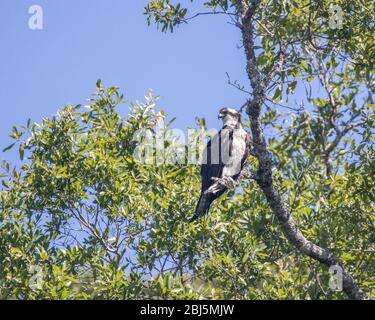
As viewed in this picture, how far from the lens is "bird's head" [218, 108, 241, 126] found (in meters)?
13.8

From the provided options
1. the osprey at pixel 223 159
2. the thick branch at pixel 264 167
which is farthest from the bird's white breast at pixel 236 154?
the thick branch at pixel 264 167

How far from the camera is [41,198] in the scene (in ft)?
41.9

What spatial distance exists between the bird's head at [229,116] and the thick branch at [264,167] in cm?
264

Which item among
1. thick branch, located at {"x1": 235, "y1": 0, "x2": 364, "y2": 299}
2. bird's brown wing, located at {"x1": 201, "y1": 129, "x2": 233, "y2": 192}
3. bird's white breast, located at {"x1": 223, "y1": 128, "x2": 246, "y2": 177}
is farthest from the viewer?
bird's white breast, located at {"x1": 223, "y1": 128, "x2": 246, "y2": 177}

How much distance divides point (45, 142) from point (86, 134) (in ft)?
2.10

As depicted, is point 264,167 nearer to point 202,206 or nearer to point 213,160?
point 202,206

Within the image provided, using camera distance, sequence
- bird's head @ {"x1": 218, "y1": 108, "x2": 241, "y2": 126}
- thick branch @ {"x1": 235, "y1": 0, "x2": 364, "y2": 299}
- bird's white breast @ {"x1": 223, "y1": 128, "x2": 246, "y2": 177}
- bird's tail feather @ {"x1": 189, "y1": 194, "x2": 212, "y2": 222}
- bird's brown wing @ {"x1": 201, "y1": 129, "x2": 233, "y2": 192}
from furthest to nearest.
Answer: bird's head @ {"x1": 218, "y1": 108, "x2": 241, "y2": 126}, bird's white breast @ {"x1": 223, "y1": 128, "x2": 246, "y2": 177}, bird's brown wing @ {"x1": 201, "y1": 129, "x2": 233, "y2": 192}, bird's tail feather @ {"x1": 189, "y1": 194, "x2": 212, "y2": 222}, thick branch @ {"x1": 235, "y1": 0, "x2": 364, "y2": 299}

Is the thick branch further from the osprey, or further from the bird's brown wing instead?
the bird's brown wing

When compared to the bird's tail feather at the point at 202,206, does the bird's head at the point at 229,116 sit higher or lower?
higher

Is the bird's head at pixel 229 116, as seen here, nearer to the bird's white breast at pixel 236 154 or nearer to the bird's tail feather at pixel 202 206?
the bird's white breast at pixel 236 154

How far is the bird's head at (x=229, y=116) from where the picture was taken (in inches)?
541

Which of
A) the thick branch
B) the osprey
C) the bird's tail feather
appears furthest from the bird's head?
the thick branch

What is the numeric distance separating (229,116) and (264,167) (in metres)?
3.09
